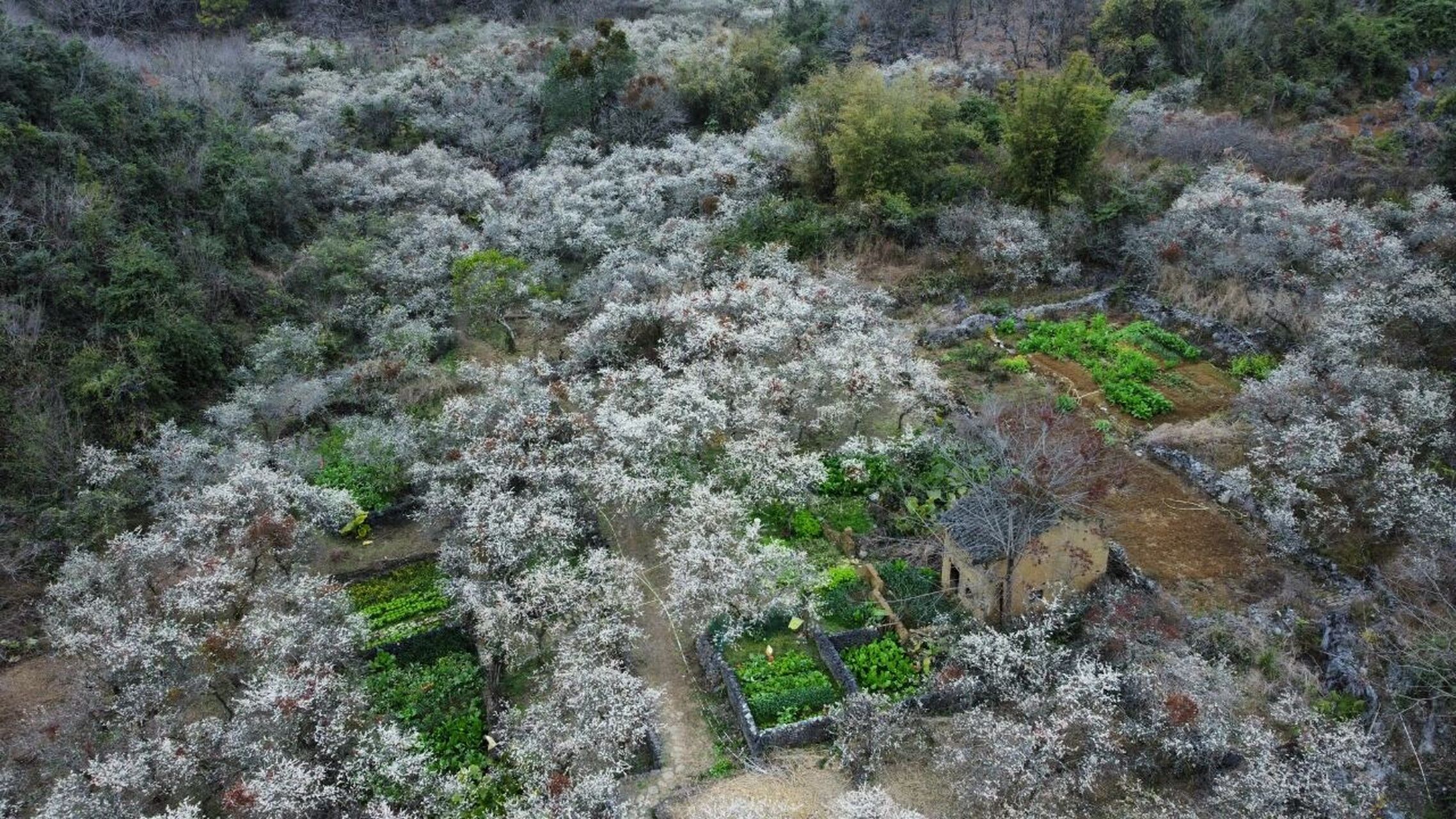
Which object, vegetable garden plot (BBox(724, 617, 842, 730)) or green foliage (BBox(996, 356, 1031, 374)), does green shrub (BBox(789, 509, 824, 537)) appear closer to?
vegetable garden plot (BBox(724, 617, 842, 730))

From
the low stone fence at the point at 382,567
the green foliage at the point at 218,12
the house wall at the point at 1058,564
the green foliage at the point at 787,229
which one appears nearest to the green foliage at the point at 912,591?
the house wall at the point at 1058,564

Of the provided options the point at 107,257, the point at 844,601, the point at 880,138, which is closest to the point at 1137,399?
the point at 844,601

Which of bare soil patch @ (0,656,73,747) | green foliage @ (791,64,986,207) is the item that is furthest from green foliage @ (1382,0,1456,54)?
bare soil patch @ (0,656,73,747)

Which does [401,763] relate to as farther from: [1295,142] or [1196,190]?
[1295,142]

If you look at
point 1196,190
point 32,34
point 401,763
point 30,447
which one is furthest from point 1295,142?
point 32,34

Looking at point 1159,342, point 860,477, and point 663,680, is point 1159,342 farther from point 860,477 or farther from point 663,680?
point 663,680

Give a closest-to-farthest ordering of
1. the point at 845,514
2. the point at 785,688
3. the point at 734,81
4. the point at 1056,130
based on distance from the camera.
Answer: the point at 785,688 → the point at 845,514 → the point at 1056,130 → the point at 734,81

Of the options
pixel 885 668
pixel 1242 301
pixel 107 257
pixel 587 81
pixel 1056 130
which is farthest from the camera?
pixel 587 81
